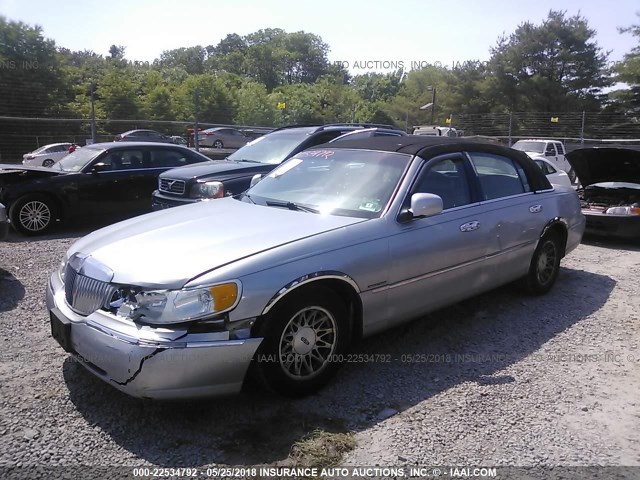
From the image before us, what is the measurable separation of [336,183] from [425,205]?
79 centimetres

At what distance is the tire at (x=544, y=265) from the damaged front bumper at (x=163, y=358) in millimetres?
3347

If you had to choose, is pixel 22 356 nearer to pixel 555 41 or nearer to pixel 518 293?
pixel 518 293

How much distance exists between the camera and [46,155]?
57.6 ft

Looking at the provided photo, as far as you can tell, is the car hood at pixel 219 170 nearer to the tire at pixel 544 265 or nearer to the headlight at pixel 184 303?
the tire at pixel 544 265

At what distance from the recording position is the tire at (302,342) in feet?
10.0

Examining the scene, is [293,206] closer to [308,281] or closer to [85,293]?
[308,281]

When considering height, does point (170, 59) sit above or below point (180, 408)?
above

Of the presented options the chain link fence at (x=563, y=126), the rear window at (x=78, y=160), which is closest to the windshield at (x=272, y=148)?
the rear window at (x=78, y=160)

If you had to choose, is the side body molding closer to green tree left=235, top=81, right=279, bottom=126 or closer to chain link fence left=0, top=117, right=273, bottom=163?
chain link fence left=0, top=117, right=273, bottom=163

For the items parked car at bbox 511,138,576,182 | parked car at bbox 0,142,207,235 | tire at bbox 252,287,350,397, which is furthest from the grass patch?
parked car at bbox 511,138,576,182

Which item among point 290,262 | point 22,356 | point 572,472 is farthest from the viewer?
point 22,356

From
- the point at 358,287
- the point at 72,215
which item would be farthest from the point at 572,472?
the point at 72,215

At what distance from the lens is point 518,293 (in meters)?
5.40

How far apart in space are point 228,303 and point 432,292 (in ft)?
5.74
